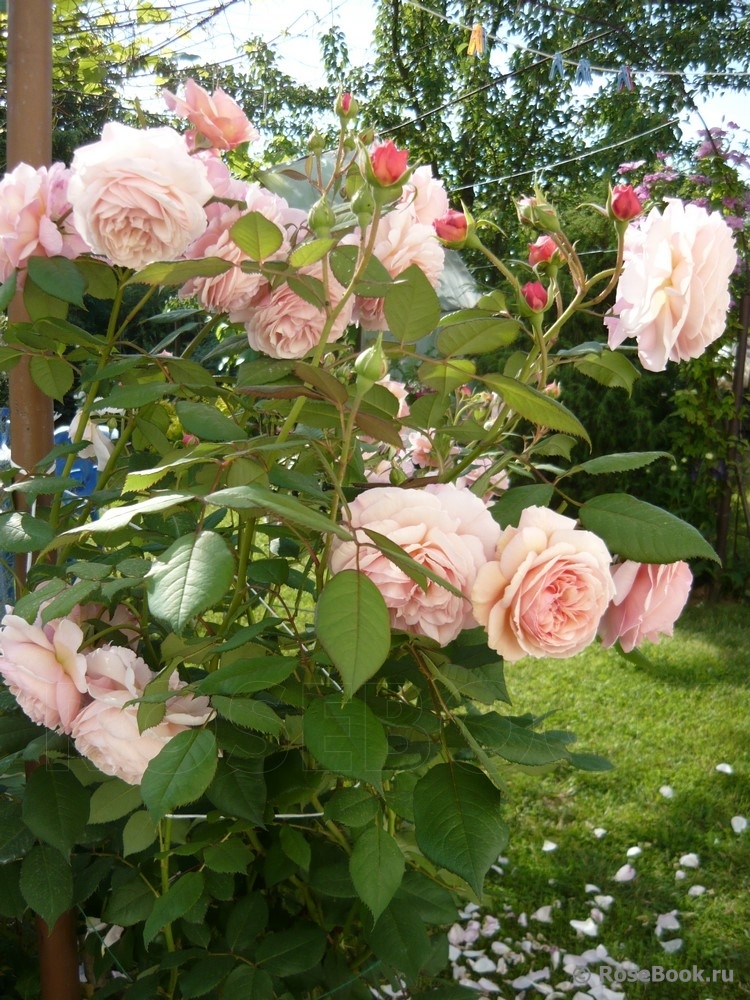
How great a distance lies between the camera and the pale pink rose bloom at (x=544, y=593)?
575 millimetres

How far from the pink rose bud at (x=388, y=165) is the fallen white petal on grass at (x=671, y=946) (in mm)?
1606

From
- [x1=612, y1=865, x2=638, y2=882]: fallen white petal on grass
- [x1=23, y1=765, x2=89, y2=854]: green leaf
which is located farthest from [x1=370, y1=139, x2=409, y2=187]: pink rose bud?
[x1=612, y1=865, x2=638, y2=882]: fallen white petal on grass

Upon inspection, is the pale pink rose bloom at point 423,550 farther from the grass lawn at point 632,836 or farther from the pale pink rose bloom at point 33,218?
the grass lawn at point 632,836

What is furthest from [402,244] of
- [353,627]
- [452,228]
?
[353,627]

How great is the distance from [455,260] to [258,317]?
519cm

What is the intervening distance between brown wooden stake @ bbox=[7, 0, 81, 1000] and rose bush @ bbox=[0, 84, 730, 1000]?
0.04 meters

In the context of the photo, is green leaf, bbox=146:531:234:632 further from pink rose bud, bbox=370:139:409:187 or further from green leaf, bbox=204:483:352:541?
pink rose bud, bbox=370:139:409:187

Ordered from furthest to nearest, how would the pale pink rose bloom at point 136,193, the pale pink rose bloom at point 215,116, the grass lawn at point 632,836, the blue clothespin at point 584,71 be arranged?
the blue clothespin at point 584,71 → the grass lawn at point 632,836 → the pale pink rose bloom at point 215,116 → the pale pink rose bloom at point 136,193

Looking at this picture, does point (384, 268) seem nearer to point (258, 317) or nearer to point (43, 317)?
point (258, 317)

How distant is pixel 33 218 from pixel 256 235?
0.26m

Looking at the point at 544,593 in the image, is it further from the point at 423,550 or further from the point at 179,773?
the point at 179,773

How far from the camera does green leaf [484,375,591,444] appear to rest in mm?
632

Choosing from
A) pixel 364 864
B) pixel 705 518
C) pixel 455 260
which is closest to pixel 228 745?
pixel 364 864

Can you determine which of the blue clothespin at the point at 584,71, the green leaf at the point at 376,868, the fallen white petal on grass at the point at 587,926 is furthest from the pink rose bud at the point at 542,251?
the blue clothespin at the point at 584,71
